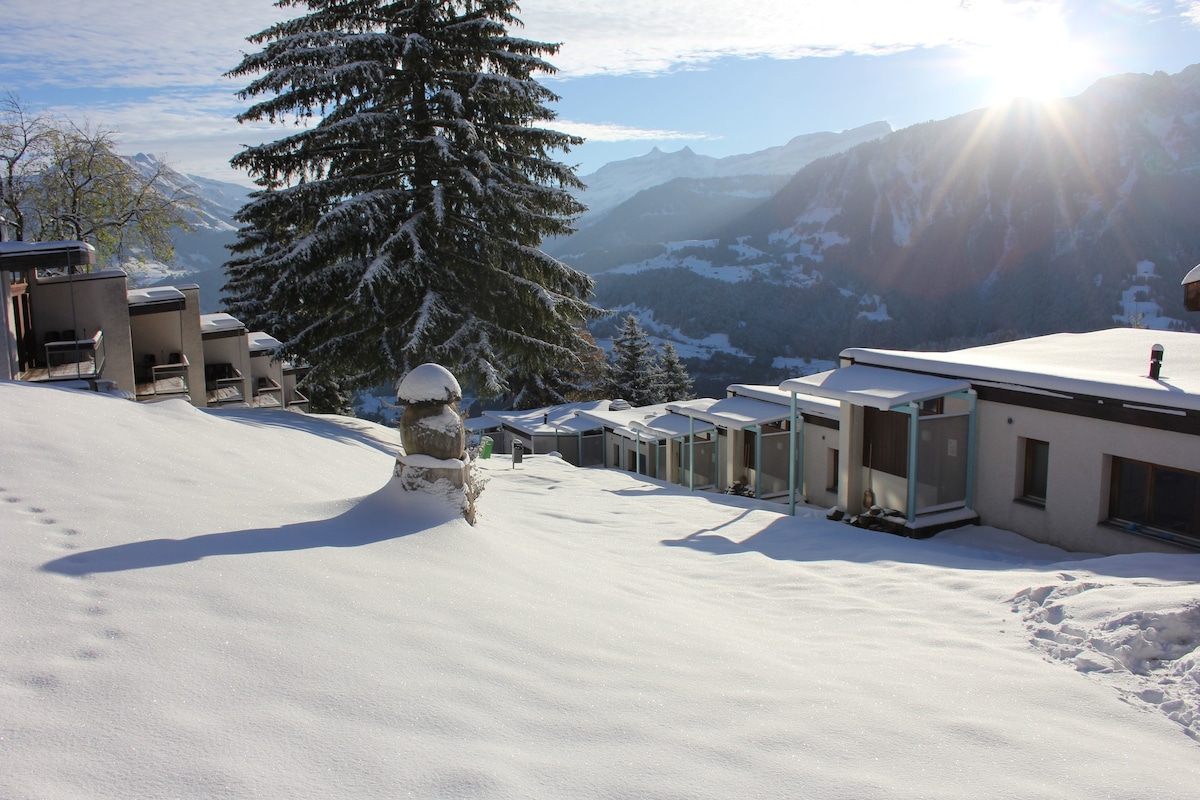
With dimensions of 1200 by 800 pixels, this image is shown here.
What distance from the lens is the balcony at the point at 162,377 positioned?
15761mm

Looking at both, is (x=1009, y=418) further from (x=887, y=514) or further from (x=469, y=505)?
(x=469, y=505)

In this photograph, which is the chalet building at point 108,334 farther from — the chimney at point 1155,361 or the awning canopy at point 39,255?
the chimney at point 1155,361

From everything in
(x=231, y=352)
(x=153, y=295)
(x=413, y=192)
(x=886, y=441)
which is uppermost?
(x=413, y=192)

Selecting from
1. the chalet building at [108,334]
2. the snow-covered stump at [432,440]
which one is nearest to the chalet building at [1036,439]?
the snow-covered stump at [432,440]

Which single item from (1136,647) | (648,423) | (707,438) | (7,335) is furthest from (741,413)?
(7,335)

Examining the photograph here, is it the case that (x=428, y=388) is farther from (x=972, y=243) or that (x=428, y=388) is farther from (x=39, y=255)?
(x=972, y=243)

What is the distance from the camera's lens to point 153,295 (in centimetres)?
1666

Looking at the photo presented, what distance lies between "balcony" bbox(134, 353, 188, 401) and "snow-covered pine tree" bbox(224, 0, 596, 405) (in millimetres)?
2536

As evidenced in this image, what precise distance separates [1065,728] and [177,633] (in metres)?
4.63

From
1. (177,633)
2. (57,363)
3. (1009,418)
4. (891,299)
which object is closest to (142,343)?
(57,363)

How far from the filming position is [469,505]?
6672 mm

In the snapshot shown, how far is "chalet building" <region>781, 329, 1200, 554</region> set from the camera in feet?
32.6

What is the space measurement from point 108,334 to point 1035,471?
1734 cm

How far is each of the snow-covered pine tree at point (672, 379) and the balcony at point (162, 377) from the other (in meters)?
35.2
